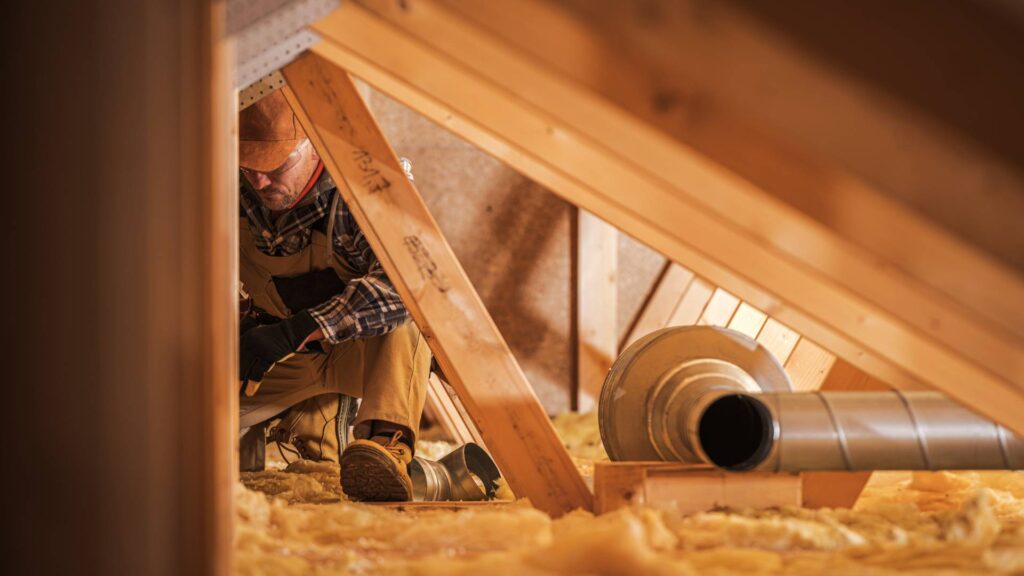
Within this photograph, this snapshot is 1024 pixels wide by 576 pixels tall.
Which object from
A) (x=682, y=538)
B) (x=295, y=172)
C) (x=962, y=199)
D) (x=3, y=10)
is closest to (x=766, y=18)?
(x=962, y=199)

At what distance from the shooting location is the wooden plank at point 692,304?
3.78 m

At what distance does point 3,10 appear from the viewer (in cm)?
90

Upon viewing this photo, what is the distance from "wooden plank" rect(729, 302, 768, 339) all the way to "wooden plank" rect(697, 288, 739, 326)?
38cm

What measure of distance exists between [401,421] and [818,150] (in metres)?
1.46

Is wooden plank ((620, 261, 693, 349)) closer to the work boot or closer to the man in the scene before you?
the man

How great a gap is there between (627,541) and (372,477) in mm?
831

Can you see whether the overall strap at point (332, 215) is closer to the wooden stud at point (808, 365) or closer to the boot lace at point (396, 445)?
the boot lace at point (396, 445)

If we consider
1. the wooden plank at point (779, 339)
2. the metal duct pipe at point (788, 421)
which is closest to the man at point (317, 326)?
the metal duct pipe at point (788, 421)

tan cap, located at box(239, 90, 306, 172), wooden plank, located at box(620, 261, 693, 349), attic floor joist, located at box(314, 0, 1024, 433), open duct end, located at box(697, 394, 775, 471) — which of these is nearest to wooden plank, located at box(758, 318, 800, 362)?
open duct end, located at box(697, 394, 775, 471)

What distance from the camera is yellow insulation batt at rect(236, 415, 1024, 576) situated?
122 centimetres

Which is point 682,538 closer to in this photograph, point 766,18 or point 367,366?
point 766,18

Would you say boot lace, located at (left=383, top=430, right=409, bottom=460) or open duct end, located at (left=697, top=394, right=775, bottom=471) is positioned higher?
boot lace, located at (left=383, top=430, right=409, bottom=460)

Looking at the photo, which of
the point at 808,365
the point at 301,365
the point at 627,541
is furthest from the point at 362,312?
the point at 627,541

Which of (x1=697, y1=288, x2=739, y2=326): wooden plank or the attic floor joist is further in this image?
(x1=697, y1=288, x2=739, y2=326): wooden plank
